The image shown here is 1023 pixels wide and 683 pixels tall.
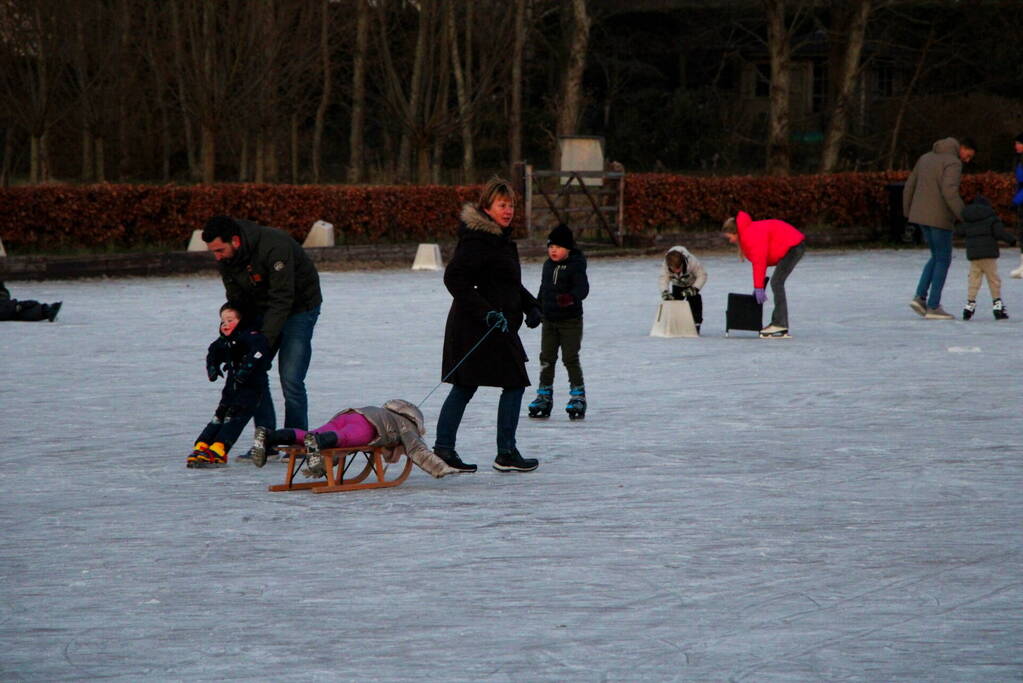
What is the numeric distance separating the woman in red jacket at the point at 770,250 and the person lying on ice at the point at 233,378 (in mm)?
6824

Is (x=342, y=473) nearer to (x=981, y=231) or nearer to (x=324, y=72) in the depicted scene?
(x=981, y=231)

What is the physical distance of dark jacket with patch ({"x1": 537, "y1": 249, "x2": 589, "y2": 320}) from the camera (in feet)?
33.0

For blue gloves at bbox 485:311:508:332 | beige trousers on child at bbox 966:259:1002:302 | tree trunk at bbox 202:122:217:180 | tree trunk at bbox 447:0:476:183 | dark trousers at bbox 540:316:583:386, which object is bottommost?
dark trousers at bbox 540:316:583:386

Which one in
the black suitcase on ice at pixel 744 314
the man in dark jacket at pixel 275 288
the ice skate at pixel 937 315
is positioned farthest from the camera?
the ice skate at pixel 937 315

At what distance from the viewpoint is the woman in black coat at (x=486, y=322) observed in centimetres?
779

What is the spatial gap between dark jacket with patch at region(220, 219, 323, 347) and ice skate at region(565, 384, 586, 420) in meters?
2.32

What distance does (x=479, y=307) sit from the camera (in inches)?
305

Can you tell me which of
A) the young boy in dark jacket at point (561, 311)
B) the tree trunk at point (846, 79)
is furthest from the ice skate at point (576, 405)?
the tree trunk at point (846, 79)

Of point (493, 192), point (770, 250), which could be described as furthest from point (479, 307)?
point (770, 250)

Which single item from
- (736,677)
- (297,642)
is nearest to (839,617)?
(736,677)

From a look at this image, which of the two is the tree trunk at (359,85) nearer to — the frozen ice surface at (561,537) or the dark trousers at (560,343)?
the frozen ice surface at (561,537)

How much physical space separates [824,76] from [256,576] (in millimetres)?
46382

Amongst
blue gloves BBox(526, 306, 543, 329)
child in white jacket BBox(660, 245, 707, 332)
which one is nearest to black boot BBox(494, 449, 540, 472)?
blue gloves BBox(526, 306, 543, 329)

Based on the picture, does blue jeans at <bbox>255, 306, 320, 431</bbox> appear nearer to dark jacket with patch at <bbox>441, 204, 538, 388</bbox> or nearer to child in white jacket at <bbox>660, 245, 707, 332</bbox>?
dark jacket with patch at <bbox>441, 204, 538, 388</bbox>
